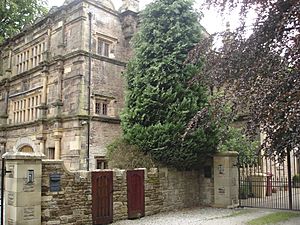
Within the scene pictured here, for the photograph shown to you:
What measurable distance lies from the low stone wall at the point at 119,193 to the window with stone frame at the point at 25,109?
409 inches

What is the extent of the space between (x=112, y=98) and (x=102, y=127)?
71.9 inches

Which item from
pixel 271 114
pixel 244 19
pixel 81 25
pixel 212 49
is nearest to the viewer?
pixel 271 114

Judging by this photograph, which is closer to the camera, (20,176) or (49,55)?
(20,176)

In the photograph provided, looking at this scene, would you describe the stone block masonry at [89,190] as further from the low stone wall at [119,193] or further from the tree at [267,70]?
the tree at [267,70]

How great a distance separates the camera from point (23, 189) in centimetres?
823

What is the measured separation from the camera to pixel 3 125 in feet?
75.3

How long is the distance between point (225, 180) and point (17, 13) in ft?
46.6

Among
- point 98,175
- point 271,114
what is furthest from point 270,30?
point 98,175

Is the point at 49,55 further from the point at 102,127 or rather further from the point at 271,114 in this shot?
the point at 271,114

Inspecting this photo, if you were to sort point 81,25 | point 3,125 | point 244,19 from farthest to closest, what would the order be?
point 3,125, point 81,25, point 244,19

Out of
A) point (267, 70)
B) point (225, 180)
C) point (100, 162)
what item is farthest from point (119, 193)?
point (100, 162)

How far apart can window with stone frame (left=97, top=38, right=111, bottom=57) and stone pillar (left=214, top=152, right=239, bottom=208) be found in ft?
30.3

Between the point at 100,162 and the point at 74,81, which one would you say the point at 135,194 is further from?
the point at 74,81

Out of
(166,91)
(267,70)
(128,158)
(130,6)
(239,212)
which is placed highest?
(130,6)
